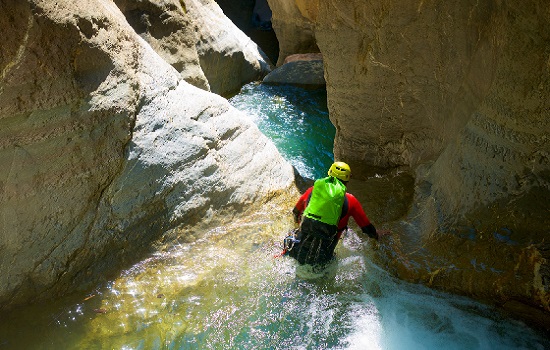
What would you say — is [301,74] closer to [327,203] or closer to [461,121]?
[461,121]

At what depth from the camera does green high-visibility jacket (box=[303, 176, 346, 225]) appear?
4594mm

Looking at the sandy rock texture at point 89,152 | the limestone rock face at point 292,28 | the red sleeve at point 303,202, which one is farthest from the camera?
the limestone rock face at point 292,28

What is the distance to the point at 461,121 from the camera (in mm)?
5223

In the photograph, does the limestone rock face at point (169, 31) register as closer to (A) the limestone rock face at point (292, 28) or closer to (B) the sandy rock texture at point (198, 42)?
(B) the sandy rock texture at point (198, 42)

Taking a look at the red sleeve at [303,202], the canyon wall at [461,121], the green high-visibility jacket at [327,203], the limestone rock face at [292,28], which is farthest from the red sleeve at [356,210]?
the limestone rock face at [292,28]

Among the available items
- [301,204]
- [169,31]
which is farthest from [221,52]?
[301,204]

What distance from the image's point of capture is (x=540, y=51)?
4.00 m

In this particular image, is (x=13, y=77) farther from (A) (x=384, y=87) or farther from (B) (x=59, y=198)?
(A) (x=384, y=87)

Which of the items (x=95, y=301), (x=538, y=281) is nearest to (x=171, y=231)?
(x=95, y=301)

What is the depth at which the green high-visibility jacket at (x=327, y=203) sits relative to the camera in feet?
15.1

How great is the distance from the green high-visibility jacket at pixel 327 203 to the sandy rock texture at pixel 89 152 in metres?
1.33

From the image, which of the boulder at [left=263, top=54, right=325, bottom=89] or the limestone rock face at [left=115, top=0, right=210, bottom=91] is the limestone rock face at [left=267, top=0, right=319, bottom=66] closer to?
the boulder at [left=263, top=54, right=325, bottom=89]

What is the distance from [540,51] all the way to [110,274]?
440cm

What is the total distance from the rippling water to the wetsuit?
0.59 ft
